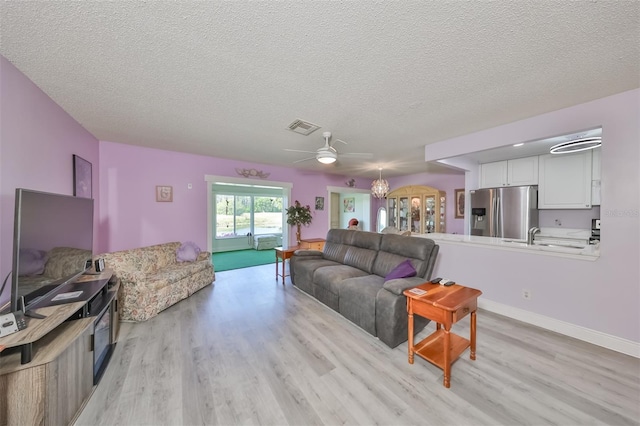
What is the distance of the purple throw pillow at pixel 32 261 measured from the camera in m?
1.31

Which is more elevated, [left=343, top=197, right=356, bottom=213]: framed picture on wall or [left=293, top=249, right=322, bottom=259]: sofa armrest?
[left=343, top=197, right=356, bottom=213]: framed picture on wall

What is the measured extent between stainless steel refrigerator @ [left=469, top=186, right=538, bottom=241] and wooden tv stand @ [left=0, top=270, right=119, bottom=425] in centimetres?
551

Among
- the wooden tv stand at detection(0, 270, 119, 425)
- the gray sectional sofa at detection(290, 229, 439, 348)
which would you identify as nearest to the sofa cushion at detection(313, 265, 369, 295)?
the gray sectional sofa at detection(290, 229, 439, 348)

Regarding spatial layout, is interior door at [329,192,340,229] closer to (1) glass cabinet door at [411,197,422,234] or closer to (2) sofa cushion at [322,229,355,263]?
(1) glass cabinet door at [411,197,422,234]

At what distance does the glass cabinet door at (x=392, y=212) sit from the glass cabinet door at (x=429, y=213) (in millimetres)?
890

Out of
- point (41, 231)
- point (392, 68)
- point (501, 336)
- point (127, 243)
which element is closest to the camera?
point (41, 231)

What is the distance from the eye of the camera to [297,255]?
154 inches

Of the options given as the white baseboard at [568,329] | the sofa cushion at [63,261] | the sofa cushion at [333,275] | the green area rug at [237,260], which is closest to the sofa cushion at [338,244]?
the sofa cushion at [333,275]

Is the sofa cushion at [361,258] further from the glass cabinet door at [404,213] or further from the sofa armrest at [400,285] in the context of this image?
the glass cabinet door at [404,213]

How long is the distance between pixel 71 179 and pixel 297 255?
306cm

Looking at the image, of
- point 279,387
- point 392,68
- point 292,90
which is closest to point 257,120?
point 292,90

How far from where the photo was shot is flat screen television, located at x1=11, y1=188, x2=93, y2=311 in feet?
4.23

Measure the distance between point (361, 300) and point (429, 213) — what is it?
4.40 m

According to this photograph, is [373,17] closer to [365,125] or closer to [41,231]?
[365,125]
